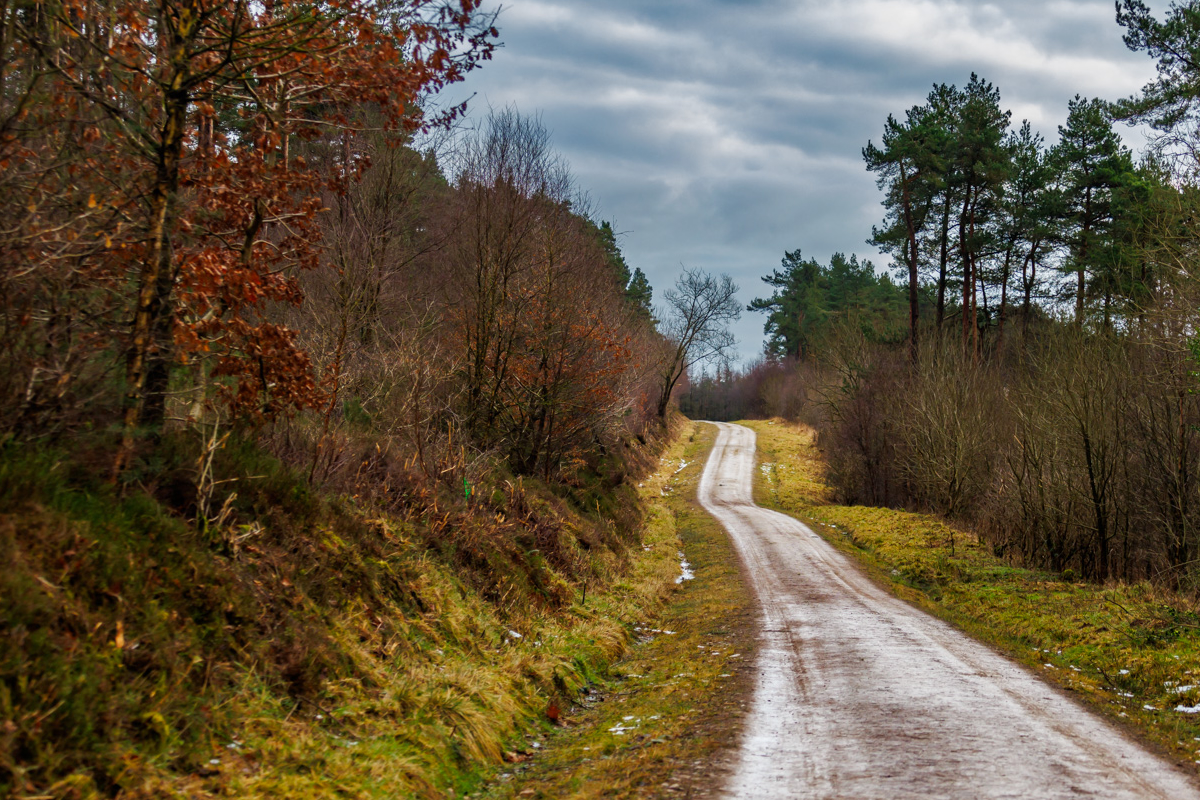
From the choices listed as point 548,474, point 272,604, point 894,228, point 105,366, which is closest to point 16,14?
point 105,366

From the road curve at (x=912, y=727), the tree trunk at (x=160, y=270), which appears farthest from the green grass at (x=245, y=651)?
the road curve at (x=912, y=727)

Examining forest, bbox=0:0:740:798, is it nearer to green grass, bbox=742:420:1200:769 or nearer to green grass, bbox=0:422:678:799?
green grass, bbox=0:422:678:799

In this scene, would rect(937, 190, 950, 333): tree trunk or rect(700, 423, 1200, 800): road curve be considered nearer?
rect(700, 423, 1200, 800): road curve

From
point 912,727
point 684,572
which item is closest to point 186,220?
point 912,727

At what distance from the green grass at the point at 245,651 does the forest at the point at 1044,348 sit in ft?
39.4

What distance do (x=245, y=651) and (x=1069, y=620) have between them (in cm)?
1114

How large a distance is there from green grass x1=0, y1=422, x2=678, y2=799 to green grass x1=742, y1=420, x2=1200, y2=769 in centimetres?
563

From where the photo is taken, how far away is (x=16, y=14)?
14.3 feet

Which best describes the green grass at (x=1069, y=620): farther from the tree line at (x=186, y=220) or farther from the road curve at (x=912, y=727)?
the tree line at (x=186, y=220)

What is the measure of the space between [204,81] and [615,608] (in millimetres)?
9344

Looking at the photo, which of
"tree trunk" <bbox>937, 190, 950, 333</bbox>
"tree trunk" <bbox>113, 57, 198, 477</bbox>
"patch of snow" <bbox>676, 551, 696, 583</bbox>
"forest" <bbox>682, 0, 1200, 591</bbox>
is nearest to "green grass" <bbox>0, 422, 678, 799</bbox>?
"tree trunk" <bbox>113, 57, 198, 477</bbox>

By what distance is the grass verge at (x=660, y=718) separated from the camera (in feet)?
17.4

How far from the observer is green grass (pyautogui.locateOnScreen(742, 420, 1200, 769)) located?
7398 millimetres

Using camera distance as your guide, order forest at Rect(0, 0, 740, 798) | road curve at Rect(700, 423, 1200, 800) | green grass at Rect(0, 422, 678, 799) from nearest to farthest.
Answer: green grass at Rect(0, 422, 678, 799) → forest at Rect(0, 0, 740, 798) → road curve at Rect(700, 423, 1200, 800)
